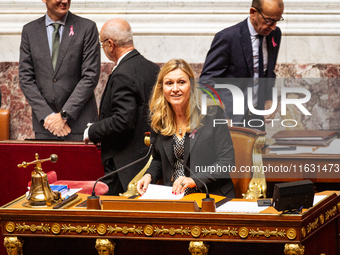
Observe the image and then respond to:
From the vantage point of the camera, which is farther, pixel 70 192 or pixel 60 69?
pixel 60 69

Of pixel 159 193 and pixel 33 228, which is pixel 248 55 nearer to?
pixel 159 193

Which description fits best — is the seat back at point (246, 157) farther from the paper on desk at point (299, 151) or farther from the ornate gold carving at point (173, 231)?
the ornate gold carving at point (173, 231)

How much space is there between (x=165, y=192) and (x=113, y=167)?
106cm

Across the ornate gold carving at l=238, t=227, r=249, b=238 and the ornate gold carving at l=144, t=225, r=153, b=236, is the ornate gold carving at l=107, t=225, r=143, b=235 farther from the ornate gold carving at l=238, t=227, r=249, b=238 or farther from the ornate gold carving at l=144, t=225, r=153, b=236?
the ornate gold carving at l=238, t=227, r=249, b=238

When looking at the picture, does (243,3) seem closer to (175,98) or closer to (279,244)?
(175,98)

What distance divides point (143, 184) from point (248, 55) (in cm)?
145

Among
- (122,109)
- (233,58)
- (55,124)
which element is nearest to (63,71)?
(55,124)

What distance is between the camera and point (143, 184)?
254 centimetres

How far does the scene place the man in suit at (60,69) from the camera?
3992 millimetres

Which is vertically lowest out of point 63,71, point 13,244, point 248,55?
point 13,244

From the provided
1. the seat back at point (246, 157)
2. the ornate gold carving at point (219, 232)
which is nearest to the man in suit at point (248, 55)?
the seat back at point (246, 157)

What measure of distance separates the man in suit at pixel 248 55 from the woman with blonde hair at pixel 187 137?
74cm

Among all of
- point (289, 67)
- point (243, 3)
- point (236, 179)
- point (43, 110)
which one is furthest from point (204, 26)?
point (236, 179)

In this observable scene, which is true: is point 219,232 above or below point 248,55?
below
